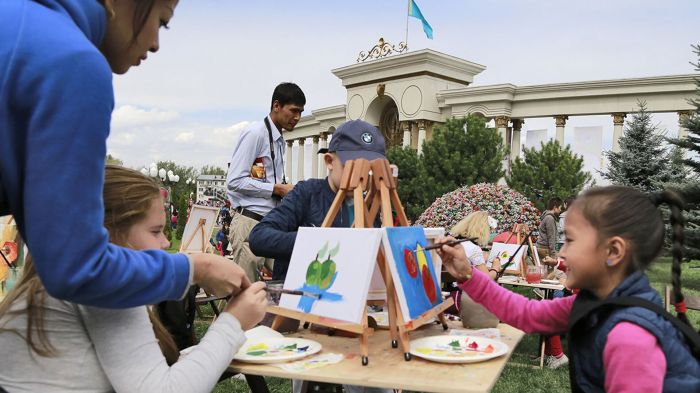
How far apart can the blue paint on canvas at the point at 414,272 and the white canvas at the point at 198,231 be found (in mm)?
5194

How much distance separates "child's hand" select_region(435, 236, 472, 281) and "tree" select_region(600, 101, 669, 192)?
21.8 metres

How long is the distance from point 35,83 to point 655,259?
196 centimetres

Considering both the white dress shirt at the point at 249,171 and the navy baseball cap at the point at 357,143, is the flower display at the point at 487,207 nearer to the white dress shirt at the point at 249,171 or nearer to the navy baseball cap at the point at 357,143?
the white dress shirt at the point at 249,171

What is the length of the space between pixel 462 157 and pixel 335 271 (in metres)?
26.4

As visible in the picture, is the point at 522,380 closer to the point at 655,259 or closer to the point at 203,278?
the point at 655,259

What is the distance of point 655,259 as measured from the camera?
2.08 meters

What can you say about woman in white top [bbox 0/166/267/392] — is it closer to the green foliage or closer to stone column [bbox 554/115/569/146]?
the green foliage

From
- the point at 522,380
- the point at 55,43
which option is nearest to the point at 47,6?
the point at 55,43

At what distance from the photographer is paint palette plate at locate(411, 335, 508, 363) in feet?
6.93

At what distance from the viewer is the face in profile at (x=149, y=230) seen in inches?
74.9

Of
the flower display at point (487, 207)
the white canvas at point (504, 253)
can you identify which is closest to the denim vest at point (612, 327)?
the white canvas at point (504, 253)

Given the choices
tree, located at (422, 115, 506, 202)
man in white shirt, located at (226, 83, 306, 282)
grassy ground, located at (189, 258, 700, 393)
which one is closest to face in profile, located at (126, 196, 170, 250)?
man in white shirt, located at (226, 83, 306, 282)

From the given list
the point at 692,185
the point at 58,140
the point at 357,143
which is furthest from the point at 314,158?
the point at 58,140

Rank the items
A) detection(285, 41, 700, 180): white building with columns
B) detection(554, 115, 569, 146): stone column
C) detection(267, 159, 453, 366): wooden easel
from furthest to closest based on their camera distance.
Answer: detection(554, 115, 569, 146): stone column → detection(285, 41, 700, 180): white building with columns → detection(267, 159, 453, 366): wooden easel
